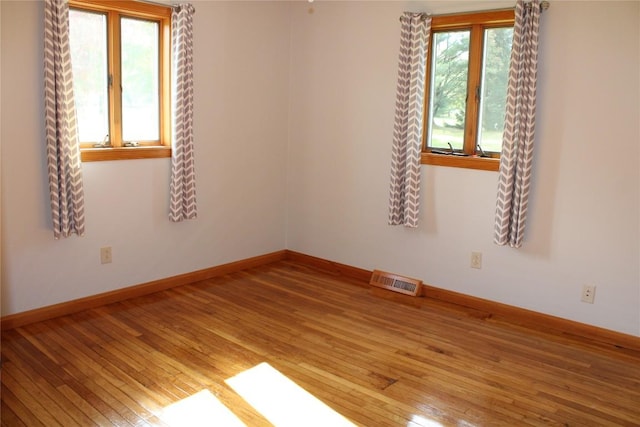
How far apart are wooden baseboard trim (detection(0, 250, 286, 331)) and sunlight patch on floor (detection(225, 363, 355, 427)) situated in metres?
1.46

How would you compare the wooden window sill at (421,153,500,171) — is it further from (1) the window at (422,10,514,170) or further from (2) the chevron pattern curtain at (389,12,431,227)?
(2) the chevron pattern curtain at (389,12,431,227)

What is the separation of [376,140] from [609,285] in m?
2.05

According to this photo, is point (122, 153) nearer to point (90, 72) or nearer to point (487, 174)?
point (90, 72)

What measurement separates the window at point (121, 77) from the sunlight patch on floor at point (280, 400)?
6.19 ft

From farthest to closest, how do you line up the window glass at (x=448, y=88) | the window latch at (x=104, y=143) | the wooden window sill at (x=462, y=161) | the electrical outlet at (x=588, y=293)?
the window glass at (x=448, y=88) < the wooden window sill at (x=462, y=161) < the window latch at (x=104, y=143) < the electrical outlet at (x=588, y=293)

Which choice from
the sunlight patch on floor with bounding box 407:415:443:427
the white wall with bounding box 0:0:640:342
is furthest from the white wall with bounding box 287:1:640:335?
the sunlight patch on floor with bounding box 407:415:443:427

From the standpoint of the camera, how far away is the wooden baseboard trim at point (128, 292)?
3606mm

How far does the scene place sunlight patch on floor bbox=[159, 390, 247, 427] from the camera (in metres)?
2.63

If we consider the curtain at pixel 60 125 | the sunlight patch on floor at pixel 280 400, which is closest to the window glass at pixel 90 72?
the curtain at pixel 60 125

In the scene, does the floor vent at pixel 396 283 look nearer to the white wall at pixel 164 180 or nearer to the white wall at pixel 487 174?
the white wall at pixel 487 174

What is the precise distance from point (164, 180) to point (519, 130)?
8.57ft

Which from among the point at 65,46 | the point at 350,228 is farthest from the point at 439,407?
the point at 65,46

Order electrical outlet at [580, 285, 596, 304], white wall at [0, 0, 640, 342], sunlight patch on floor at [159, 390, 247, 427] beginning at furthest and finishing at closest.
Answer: electrical outlet at [580, 285, 596, 304], white wall at [0, 0, 640, 342], sunlight patch on floor at [159, 390, 247, 427]

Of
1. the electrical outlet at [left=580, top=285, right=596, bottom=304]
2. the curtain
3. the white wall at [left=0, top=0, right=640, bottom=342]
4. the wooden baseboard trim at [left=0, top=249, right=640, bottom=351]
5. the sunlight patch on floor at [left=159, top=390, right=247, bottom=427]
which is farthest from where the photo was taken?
the electrical outlet at [left=580, top=285, right=596, bottom=304]
